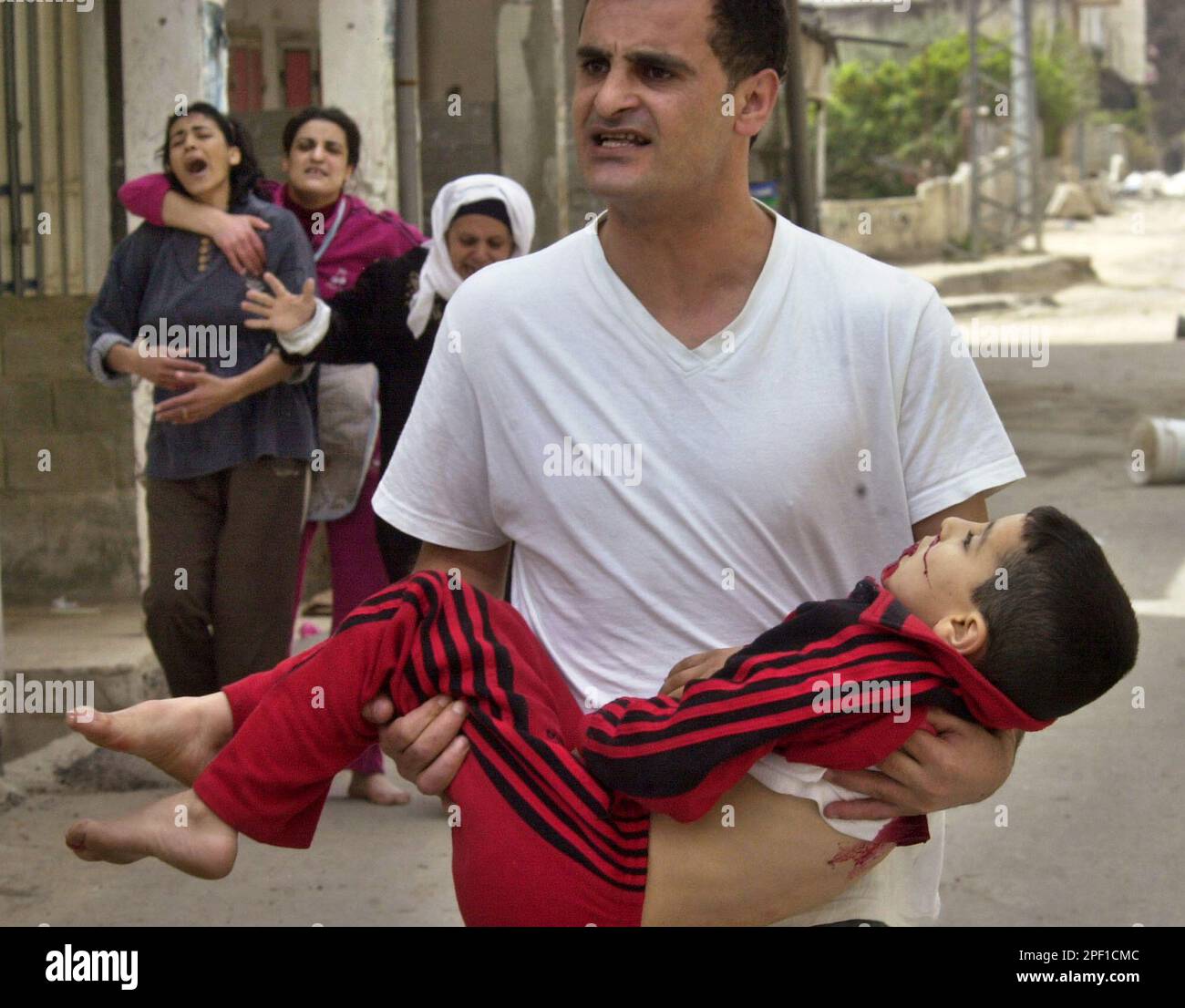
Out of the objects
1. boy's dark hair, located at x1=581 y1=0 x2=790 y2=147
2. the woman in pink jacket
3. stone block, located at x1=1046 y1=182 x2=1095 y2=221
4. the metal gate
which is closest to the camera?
boy's dark hair, located at x1=581 y1=0 x2=790 y2=147

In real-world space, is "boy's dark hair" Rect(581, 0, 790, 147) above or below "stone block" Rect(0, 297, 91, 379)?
above

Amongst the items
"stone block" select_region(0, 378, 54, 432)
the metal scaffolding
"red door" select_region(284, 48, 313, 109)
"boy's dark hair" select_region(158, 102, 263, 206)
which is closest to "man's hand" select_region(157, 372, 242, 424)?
"boy's dark hair" select_region(158, 102, 263, 206)

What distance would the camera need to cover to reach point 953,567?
85.4 inches

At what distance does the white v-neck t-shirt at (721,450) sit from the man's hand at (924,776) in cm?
17

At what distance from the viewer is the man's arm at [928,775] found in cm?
208

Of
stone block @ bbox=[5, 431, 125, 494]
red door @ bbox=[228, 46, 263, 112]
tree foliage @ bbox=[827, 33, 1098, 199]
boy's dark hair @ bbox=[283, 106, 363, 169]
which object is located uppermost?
tree foliage @ bbox=[827, 33, 1098, 199]

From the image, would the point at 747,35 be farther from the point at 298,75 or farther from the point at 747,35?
the point at 298,75

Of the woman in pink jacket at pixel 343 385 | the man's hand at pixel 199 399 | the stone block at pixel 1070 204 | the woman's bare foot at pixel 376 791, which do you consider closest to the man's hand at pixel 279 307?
the man's hand at pixel 199 399

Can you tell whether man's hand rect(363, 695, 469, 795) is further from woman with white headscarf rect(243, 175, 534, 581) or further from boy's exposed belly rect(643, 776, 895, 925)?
woman with white headscarf rect(243, 175, 534, 581)

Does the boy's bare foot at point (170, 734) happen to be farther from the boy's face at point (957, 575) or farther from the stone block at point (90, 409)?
the stone block at point (90, 409)

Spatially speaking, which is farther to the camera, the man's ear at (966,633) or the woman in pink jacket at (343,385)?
the woman in pink jacket at (343,385)

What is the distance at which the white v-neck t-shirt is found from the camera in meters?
2.21

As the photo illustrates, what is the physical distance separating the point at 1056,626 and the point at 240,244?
3.20 m

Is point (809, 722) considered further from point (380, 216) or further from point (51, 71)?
point (51, 71)
